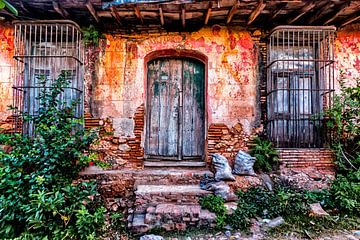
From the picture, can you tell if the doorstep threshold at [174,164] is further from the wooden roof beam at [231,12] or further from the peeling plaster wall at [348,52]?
the peeling plaster wall at [348,52]

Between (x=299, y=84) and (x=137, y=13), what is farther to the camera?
(x=299, y=84)

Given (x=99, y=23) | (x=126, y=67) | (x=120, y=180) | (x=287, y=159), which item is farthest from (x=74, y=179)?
(x=287, y=159)

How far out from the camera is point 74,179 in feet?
15.1

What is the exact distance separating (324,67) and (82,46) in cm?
498

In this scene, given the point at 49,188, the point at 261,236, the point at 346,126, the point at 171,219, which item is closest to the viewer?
the point at 261,236

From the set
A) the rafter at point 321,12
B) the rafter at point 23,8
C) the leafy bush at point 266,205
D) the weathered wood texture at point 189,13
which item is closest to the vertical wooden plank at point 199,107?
the weathered wood texture at point 189,13

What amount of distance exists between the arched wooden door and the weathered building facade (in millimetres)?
21

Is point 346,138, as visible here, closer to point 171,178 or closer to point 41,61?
point 171,178

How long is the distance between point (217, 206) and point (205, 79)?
267 centimetres

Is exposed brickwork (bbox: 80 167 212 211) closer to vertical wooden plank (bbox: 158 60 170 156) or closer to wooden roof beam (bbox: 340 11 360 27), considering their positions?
vertical wooden plank (bbox: 158 60 170 156)

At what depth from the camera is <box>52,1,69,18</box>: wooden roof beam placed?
15.0ft

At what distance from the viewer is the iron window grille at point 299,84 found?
527 centimetres

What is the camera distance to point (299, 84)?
5.53m

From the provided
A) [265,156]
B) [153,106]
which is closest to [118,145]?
[153,106]
